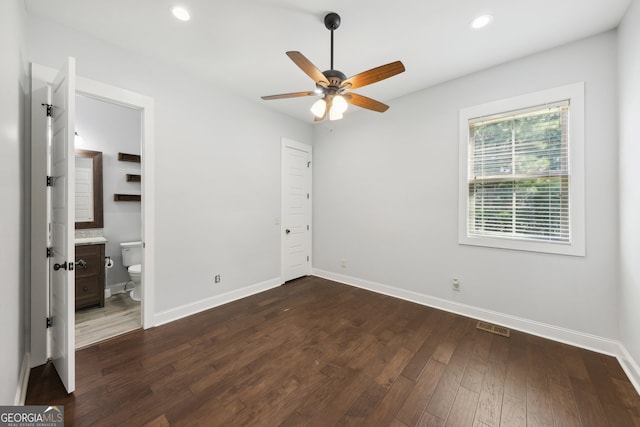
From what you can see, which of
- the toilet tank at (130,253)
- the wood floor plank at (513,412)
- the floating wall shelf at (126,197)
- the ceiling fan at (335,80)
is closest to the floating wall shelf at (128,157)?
the floating wall shelf at (126,197)

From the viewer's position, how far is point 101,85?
230cm

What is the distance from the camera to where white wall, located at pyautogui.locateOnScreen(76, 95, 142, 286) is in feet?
11.6

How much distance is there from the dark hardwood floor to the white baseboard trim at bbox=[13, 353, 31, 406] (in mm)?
49

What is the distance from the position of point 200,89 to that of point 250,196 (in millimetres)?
1488

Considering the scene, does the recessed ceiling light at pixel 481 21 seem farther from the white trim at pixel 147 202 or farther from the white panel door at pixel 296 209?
the white trim at pixel 147 202

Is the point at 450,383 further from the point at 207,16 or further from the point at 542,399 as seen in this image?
the point at 207,16

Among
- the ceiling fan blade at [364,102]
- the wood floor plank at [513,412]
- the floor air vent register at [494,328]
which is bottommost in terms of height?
the wood floor plank at [513,412]

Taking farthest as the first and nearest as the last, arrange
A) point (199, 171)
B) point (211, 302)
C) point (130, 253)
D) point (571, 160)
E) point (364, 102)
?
point (130, 253)
point (211, 302)
point (199, 171)
point (571, 160)
point (364, 102)

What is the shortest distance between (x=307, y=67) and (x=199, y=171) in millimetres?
2009

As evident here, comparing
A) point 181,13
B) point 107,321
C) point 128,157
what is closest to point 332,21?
point 181,13

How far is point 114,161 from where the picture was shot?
376 centimetres

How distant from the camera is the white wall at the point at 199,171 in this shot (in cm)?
236

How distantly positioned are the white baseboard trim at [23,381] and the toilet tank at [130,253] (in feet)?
6.15

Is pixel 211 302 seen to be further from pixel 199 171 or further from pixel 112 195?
pixel 112 195
